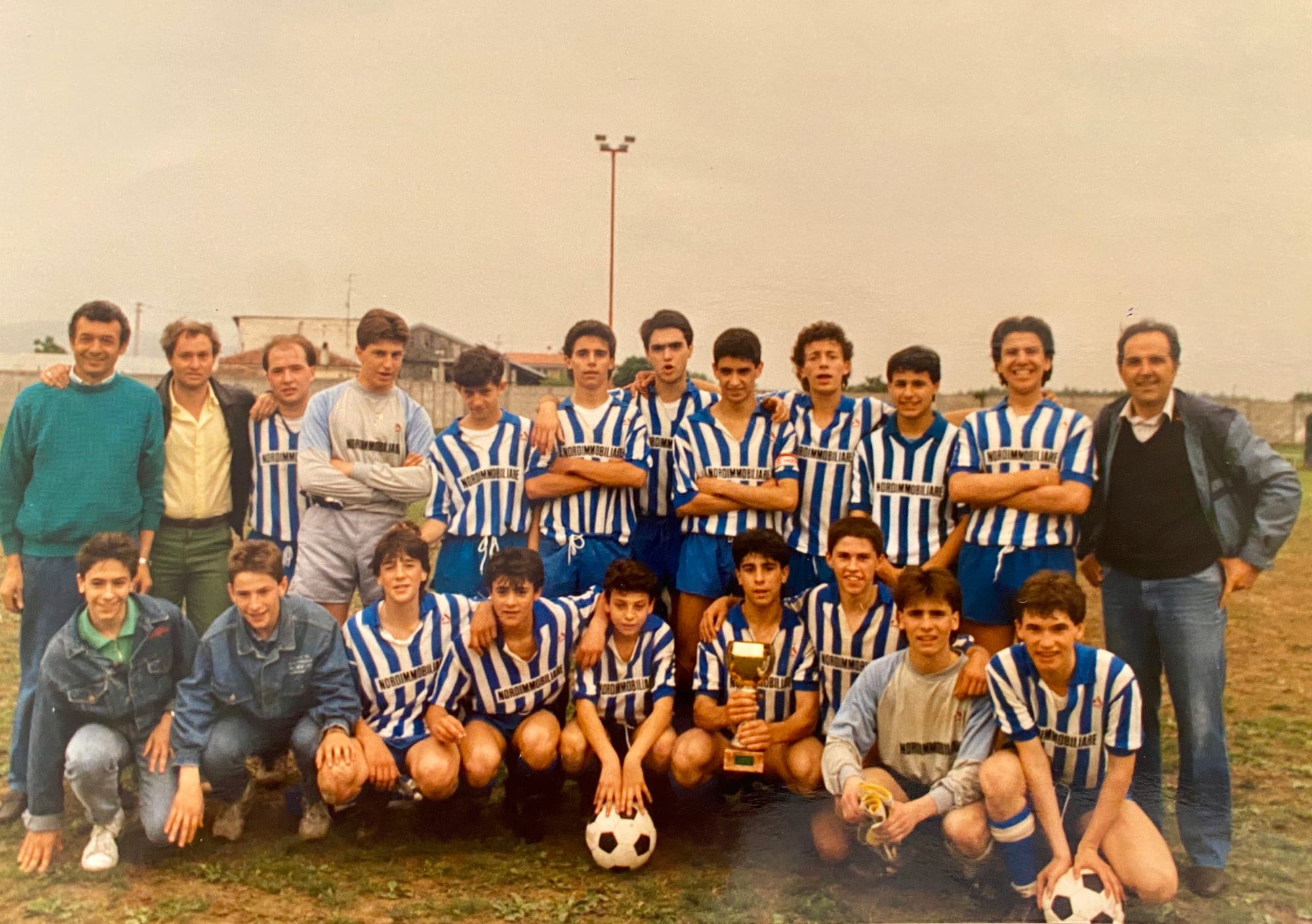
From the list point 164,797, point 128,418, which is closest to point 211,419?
point 128,418

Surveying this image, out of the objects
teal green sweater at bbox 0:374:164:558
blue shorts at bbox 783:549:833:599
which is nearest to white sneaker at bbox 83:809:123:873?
teal green sweater at bbox 0:374:164:558

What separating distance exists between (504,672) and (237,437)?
4.71 feet

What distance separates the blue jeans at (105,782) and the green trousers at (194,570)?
0.70m

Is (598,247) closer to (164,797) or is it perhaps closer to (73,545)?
(73,545)

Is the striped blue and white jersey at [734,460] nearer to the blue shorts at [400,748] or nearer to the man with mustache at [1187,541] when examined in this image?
the man with mustache at [1187,541]

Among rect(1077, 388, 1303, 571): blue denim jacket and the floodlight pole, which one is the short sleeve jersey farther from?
rect(1077, 388, 1303, 571): blue denim jacket

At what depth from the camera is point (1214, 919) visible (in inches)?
112

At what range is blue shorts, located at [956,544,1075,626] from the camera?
321cm

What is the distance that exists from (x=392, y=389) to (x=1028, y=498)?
2234 mm

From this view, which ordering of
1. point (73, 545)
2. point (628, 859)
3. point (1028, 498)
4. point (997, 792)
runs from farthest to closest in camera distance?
point (73, 545) < point (1028, 498) < point (628, 859) < point (997, 792)

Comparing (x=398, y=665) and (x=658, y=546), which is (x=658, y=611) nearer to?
(x=658, y=546)

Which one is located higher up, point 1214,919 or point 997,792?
point 997,792

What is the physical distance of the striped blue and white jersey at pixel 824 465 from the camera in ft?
11.3

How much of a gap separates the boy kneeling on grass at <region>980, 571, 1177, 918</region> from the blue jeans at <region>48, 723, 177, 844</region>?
2.47 meters
